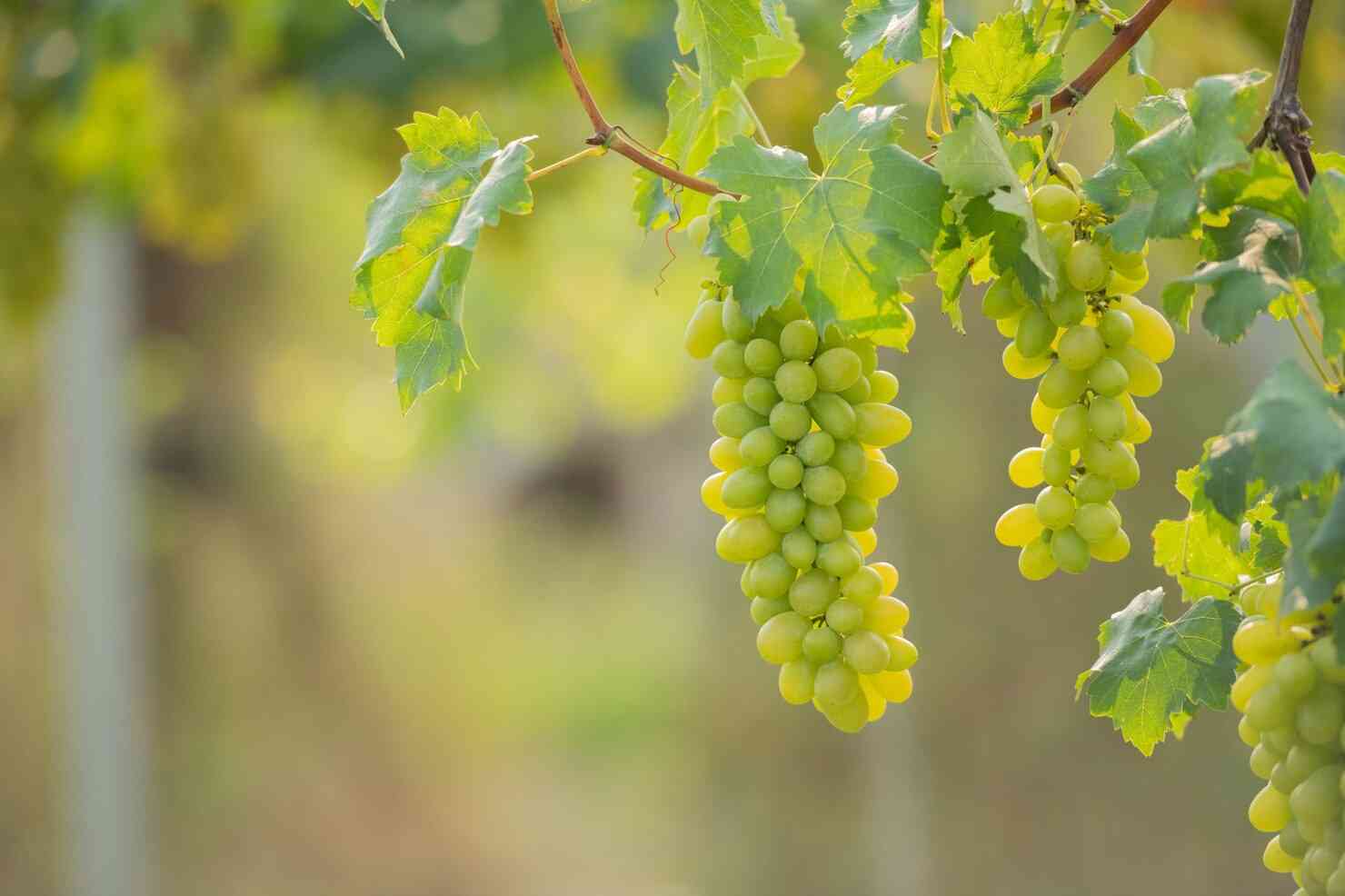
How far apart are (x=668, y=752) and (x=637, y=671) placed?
1377mm

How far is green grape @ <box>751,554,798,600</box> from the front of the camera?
0.59 meters

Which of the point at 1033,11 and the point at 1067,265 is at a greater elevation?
the point at 1033,11

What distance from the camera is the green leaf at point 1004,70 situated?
592mm

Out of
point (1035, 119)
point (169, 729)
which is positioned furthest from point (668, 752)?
point (1035, 119)

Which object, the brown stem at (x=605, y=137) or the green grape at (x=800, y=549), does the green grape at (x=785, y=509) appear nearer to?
the green grape at (x=800, y=549)

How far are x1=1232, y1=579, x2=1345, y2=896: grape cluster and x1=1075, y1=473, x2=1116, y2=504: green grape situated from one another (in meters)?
0.08

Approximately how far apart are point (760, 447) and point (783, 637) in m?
0.08

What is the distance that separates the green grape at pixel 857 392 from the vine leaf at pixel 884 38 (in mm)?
131

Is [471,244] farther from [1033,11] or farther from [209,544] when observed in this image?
[209,544]

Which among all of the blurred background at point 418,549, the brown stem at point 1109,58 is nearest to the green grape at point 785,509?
the brown stem at point 1109,58

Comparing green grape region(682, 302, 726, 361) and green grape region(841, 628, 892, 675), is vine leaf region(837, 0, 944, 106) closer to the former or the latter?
green grape region(682, 302, 726, 361)

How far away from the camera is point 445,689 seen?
6281 millimetres

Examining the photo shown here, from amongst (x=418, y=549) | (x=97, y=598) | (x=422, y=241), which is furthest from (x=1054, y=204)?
(x=418, y=549)

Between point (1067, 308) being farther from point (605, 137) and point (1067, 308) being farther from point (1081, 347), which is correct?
point (605, 137)
